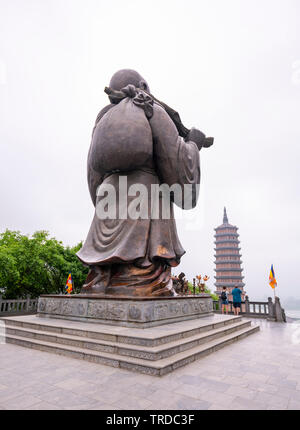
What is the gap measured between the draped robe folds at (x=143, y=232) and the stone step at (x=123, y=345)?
1.32 meters

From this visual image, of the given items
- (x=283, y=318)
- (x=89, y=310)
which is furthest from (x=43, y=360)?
(x=283, y=318)

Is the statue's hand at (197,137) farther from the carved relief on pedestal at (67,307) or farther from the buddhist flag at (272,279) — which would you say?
the buddhist flag at (272,279)

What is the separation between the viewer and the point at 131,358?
327cm

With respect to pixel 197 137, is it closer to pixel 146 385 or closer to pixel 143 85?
pixel 143 85

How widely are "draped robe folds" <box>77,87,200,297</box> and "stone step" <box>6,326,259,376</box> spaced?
1.54m

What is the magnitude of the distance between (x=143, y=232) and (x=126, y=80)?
4.26 meters

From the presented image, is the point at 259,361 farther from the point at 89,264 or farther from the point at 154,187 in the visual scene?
the point at 154,187

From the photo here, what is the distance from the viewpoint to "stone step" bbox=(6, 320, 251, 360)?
327 centimetres

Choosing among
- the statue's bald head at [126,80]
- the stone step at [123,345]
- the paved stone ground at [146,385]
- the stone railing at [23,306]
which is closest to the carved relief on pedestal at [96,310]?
the stone step at [123,345]

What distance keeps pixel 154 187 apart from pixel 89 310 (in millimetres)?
3081

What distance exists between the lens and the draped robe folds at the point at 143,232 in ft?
17.7

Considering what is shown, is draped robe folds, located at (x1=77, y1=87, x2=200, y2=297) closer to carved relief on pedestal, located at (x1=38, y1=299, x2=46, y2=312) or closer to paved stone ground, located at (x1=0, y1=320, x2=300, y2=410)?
carved relief on pedestal, located at (x1=38, y1=299, x2=46, y2=312)

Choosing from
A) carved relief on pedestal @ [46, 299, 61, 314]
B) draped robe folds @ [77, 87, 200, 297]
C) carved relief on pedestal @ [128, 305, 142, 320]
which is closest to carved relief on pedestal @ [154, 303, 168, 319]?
carved relief on pedestal @ [128, 305, 142, 320]

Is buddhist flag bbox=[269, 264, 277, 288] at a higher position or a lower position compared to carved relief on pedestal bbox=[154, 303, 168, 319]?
higher
